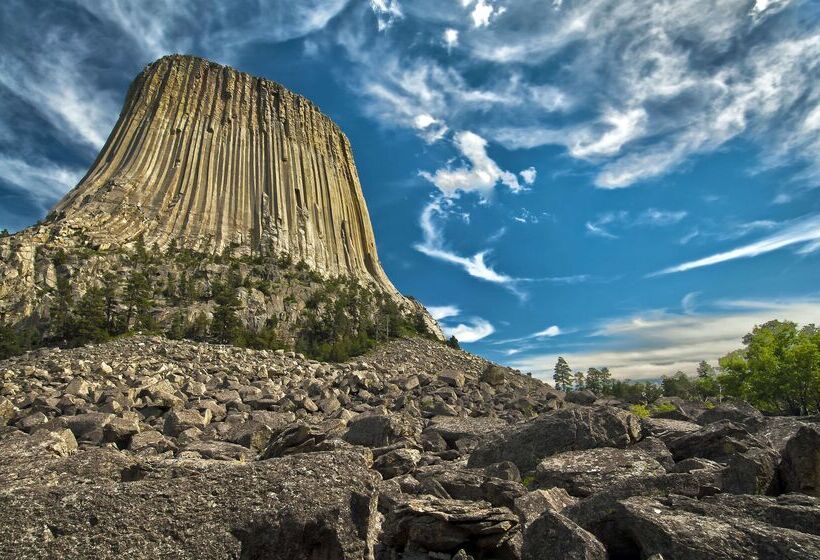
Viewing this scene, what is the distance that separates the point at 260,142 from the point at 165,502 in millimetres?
97723

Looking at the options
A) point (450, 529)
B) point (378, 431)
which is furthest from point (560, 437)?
point (378, 431)

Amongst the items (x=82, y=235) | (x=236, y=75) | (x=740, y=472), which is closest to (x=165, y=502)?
(x=740, y=472)

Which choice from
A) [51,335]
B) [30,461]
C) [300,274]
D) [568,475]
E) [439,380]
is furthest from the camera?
[300,274]

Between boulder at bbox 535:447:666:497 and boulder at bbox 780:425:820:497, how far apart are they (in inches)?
60.8

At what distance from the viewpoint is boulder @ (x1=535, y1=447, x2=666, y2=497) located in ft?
22.6

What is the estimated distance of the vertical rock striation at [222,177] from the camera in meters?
74.1

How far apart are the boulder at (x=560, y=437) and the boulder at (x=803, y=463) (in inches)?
103

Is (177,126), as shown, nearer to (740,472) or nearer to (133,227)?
(133,227)

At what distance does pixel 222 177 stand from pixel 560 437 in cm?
8857

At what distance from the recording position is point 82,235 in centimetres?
6259

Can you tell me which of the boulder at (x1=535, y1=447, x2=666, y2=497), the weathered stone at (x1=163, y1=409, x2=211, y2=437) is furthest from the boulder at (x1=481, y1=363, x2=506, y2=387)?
the boulder at (x1=535, y1=447, x2=666, y2=497)

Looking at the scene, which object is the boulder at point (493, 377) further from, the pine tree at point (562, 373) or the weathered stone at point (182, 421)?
the pine tree at point (562, 373)

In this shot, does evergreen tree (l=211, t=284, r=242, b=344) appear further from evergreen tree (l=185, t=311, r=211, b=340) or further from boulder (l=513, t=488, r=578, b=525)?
boulder (l=513, t=488, r=578, b=525)

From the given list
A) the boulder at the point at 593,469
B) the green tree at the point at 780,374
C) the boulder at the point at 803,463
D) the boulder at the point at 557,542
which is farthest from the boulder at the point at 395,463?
the green tree at the point at 780,374
